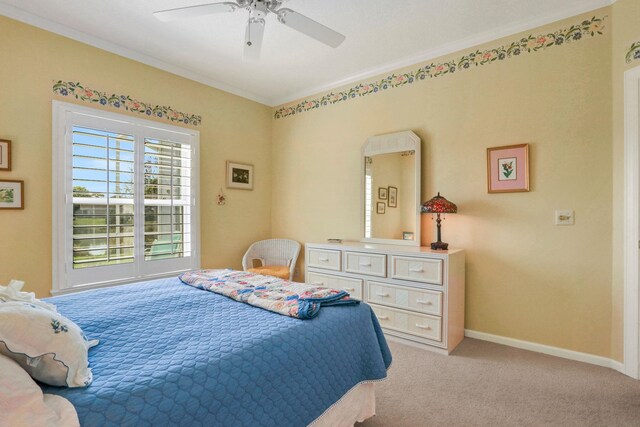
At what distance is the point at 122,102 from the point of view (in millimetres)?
3170

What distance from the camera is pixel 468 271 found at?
305 centimetres

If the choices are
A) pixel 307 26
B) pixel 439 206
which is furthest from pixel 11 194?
pixel 439 206

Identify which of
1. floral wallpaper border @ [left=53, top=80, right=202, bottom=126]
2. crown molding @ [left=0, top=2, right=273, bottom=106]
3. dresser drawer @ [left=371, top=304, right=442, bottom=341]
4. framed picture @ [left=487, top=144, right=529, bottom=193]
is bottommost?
dresser drawer @ [left=371, top=304, right=442, bottom=341]

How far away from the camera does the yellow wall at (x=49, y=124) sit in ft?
8.48

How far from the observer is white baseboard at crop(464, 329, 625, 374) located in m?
2.43

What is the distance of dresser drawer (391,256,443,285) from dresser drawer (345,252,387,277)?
0.33 feet

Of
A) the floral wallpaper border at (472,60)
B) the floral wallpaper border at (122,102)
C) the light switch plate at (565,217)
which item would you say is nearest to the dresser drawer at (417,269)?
the light switch plate at (565,217)

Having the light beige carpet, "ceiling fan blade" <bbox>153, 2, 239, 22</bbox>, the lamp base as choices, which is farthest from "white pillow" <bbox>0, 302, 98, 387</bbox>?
the lamp base

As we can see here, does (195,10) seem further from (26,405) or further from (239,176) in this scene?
(239,176)

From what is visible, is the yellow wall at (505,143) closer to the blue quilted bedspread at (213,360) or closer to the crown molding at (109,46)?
the crown molding at (109,46)

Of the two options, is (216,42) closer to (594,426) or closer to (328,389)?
(328,389)

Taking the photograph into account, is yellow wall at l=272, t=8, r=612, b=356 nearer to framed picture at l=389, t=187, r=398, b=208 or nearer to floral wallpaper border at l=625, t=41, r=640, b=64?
floral wallpaper border at l=625, t=41, r=640, b=64

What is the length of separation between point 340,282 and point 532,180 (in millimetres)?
1932

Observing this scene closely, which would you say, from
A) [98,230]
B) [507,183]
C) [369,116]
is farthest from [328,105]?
[98,230]
